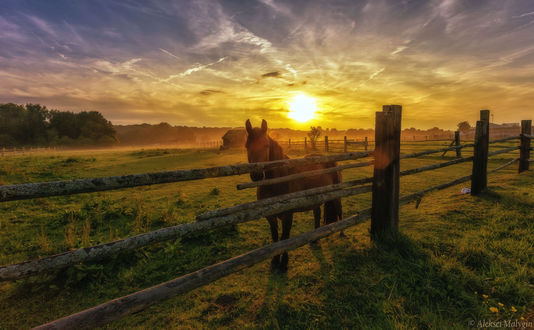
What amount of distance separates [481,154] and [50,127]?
3435 inches

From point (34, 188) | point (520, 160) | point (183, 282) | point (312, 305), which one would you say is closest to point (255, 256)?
point (183, 282)

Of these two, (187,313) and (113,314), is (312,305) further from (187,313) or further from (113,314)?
(113,314)

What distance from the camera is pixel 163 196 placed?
797cm

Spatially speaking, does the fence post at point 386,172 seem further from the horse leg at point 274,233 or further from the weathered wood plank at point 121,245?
the horse leg at point 274,233

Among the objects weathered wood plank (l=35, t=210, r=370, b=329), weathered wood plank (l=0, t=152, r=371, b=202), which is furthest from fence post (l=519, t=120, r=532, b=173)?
weathered wood plank (l=0, t=152, r=371, b=202)

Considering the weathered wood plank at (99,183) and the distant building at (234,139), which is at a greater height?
the distant building at (234,139)

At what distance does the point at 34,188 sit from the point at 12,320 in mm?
2469

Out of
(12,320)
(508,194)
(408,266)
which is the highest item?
(508,194)

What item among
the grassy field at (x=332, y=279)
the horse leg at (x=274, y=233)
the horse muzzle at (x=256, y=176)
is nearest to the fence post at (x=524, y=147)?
the grassy field at (x=332, y=279)

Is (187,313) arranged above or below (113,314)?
below

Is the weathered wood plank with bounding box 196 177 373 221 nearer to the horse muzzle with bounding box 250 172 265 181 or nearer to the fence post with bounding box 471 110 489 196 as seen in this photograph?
the horse muzzle with bounding box 250 172 265 181

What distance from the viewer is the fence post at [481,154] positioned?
5.20 m

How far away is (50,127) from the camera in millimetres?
59656

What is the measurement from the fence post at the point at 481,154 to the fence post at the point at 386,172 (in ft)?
12.6
